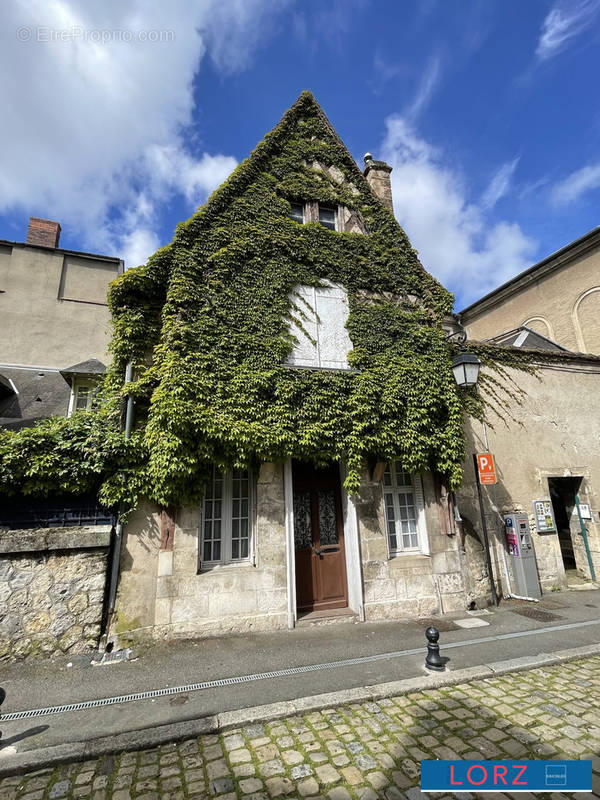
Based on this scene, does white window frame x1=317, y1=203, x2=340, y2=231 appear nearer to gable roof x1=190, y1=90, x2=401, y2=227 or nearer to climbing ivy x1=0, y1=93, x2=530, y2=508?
climbing ivy x1=0, y1=93, x2=530, y2=508

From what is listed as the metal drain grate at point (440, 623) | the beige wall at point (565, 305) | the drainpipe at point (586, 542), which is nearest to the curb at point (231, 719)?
the metal drain grate at point (440, 623)

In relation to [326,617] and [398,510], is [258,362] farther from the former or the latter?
[326,617]

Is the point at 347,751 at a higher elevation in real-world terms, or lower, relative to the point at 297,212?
lower

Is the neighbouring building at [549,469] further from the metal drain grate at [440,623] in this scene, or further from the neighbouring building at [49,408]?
the neighbouring building at [49,408]

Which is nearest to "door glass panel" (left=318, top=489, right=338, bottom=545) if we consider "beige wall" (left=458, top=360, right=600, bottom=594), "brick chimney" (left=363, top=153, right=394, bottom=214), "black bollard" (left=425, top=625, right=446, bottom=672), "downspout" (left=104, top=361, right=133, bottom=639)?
"beige wall" (left=458, top=360, right=600, bottom=594)

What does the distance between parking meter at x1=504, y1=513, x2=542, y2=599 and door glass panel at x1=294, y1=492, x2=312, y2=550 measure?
461 centimetres

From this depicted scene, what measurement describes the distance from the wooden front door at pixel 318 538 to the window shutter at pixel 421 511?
1686 millimetres

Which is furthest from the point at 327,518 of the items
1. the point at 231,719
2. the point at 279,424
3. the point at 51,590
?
the point at 51,590

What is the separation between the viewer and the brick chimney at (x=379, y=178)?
10.0m

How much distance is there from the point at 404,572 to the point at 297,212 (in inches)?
329

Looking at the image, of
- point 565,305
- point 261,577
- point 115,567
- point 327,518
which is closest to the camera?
point 115,567

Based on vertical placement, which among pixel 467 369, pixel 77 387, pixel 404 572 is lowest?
pixel 404 572

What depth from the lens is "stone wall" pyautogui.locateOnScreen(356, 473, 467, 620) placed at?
7.13m

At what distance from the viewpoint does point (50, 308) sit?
12.9 metres
